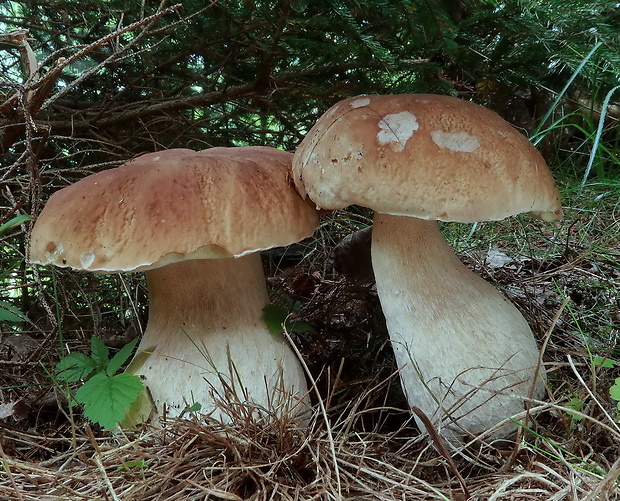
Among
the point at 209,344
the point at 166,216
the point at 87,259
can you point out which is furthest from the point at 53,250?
the point at 209,344

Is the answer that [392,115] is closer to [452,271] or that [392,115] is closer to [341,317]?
[452,271]

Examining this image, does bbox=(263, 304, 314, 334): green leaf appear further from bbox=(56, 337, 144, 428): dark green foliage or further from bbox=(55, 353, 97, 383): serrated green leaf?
bbox=(55, 353, 97, 383): serrated green leaf

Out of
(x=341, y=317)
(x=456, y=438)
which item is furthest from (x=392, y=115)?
(x=341, y=317)

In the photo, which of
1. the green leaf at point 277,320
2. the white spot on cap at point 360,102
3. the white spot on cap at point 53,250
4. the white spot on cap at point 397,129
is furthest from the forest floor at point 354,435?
the white spot on cap at point 360,102

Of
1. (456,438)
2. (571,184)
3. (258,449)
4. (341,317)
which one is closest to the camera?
(258,449)

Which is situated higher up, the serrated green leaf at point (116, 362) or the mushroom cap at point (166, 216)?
the mushroom cap at point (166, 216)

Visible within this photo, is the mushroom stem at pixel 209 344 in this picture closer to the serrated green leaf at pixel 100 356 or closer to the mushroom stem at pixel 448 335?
the serrated green leaf at pixel 100 356

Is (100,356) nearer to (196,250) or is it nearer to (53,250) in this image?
(53,250)
